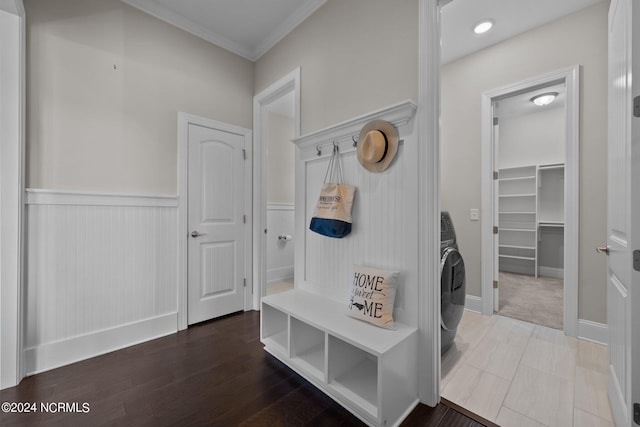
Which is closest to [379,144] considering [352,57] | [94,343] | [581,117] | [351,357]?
[352,57]

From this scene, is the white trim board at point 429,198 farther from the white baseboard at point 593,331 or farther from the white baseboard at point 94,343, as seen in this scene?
the white baseboard at point 94,343

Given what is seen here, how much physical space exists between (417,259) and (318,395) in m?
0.99

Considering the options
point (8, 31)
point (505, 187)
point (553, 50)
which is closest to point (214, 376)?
point (8, 31)

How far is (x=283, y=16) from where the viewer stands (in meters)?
2.41

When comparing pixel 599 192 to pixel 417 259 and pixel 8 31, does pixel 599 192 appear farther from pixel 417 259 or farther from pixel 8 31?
pixel 8 31

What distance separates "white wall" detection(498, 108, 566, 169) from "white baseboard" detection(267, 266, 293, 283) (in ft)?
14.0

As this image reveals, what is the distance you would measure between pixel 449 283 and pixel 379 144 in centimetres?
104

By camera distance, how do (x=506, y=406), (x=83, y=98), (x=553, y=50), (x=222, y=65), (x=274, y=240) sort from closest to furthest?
(x=506, y=406) → (x=83, y=98) → (x=553, y=50) → (x=222, y=65) → (x=274, y=240)

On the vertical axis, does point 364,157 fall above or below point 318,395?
above

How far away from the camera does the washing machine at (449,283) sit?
1.76 metres

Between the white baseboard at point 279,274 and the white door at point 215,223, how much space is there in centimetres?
131

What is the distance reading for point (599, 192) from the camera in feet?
7.16

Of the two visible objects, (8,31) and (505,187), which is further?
(505,187)

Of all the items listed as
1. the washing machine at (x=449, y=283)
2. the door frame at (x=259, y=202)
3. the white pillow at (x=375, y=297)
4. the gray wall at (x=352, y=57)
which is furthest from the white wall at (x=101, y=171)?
the washing machine at (x=449, y=283)
